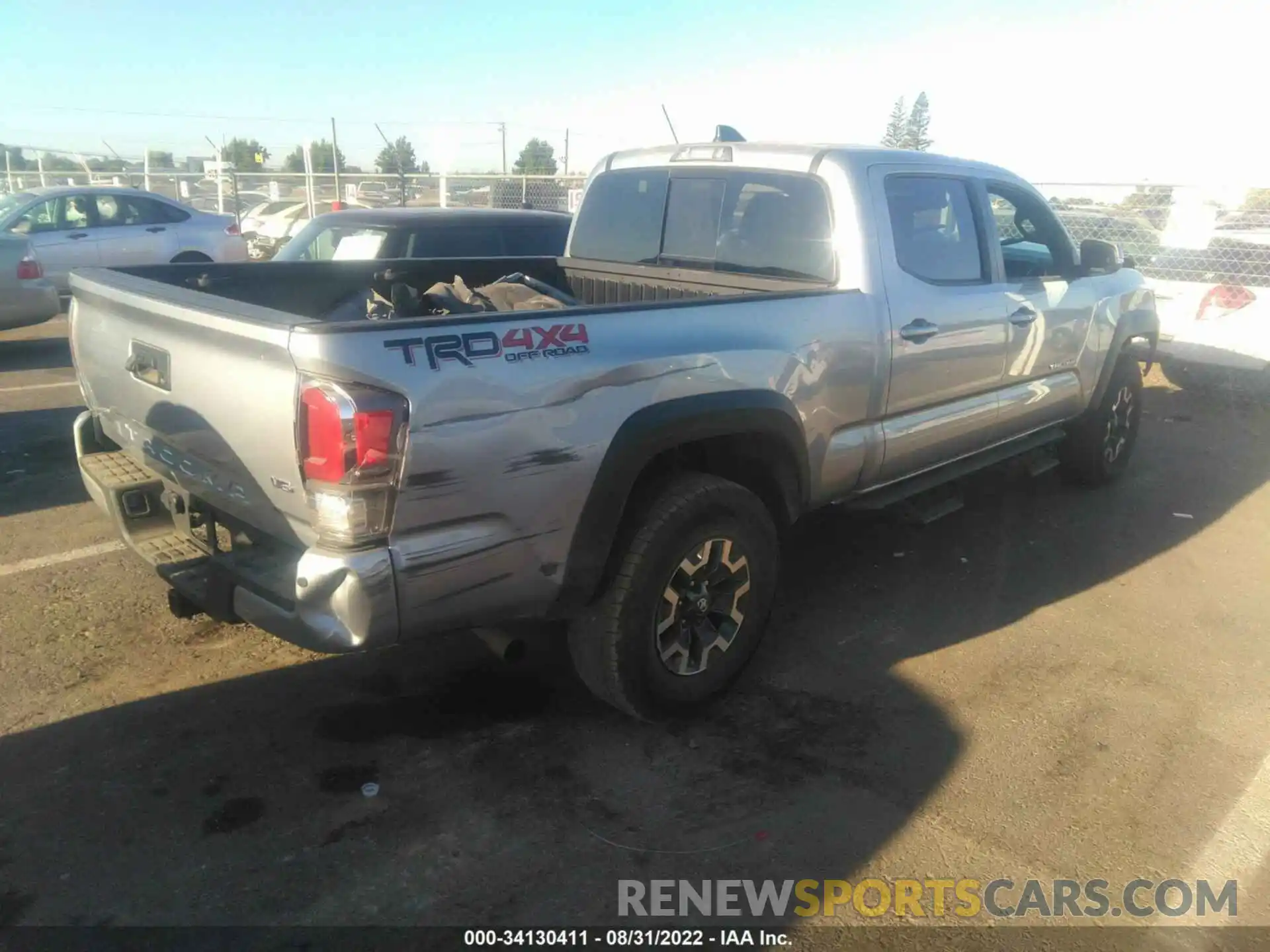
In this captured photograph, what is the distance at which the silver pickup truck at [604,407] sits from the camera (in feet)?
8.14

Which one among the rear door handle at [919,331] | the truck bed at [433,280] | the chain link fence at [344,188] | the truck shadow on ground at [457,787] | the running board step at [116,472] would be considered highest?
the chain link fence at [344,188]

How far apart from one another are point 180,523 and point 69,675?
89 centimetres

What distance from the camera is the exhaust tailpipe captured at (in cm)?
296

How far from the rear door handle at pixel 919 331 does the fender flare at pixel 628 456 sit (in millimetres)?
1038

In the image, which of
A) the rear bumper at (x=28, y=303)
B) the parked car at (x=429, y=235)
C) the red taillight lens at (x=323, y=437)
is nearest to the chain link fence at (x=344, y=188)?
the parked car at (x=429, y=235)

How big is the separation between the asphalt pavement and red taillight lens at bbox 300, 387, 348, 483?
1097 millimetres

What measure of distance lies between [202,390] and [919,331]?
2833mm

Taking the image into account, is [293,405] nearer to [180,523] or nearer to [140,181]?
[180,523]

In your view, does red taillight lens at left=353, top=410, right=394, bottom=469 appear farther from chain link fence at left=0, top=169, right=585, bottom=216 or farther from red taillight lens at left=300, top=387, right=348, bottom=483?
chain link fence at left=0, top=169, right=585, bottom=216

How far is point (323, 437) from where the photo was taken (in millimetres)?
2400

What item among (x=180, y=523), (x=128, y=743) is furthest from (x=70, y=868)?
(x=180, y=523)

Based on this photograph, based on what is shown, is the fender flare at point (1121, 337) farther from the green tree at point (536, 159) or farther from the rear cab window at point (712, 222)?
the green tree at point (536, 159)

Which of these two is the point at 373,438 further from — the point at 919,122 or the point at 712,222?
the point at 919,122

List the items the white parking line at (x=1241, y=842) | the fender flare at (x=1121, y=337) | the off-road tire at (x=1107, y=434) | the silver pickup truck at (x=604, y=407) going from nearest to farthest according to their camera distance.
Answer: the silver pickup truck at (x=604, y=407) → the white parking line at (x=1241, y=842) → the fender flare at (x=1121, y=337) → the off-road tire at (x=1107, y=434)
